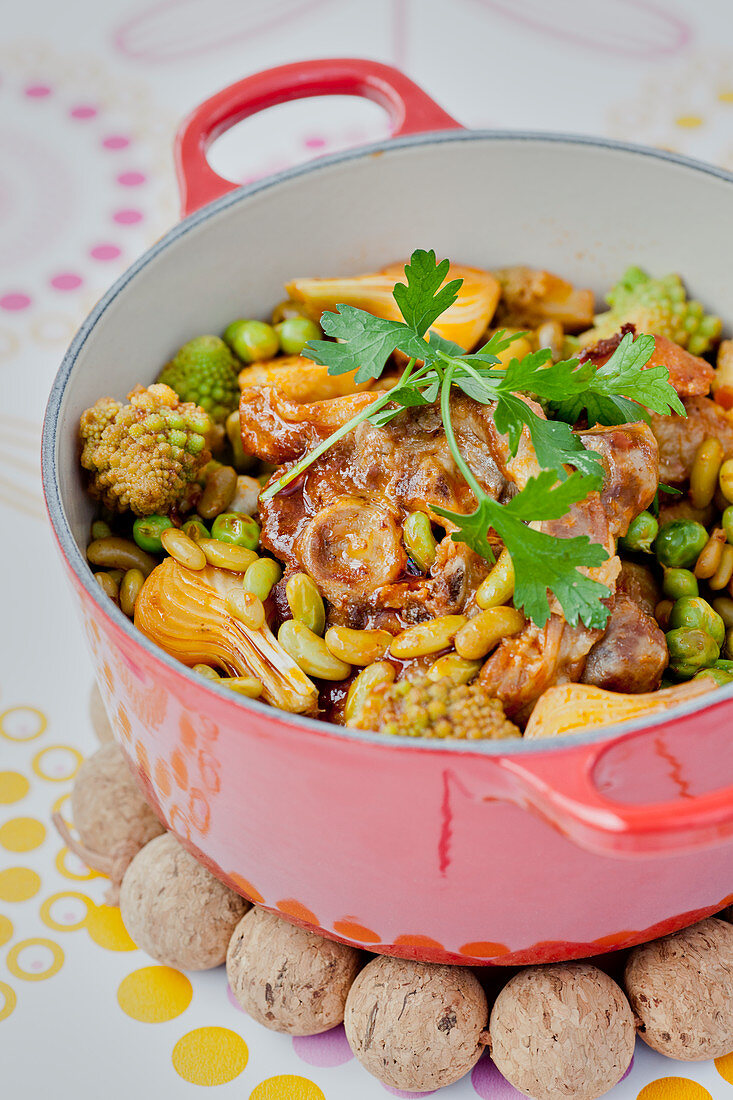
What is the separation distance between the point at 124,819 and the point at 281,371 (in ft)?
3.05

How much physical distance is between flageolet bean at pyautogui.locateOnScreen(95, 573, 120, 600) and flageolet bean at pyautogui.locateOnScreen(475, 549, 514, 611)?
0.66m

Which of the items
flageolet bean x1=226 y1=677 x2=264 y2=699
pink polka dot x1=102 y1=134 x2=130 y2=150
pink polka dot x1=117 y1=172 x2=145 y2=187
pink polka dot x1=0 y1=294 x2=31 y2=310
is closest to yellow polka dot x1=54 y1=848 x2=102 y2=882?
flageolet bean x1=226 y1=677 x2=264 y2=699

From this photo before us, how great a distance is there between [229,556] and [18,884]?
0.79 metres

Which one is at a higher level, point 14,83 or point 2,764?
point 14,83

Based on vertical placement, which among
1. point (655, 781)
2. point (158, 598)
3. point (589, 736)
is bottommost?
point (158, 598)

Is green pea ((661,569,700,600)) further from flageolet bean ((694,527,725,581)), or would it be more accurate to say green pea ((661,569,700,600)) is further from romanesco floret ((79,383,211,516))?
romanesco floret ((79,383,211,516))

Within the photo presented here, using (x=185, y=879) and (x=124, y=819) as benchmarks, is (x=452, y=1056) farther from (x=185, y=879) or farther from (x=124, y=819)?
(x=124, y=819)

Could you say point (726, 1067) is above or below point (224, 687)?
below

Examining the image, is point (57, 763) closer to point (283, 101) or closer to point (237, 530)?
point (237, 530)

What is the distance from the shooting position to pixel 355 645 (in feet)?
6.21

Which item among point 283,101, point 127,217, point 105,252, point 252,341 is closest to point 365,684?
point 252,341

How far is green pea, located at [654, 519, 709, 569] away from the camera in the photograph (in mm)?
2107

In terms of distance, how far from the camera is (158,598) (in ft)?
6.57

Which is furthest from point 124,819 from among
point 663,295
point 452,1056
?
point 663,295
